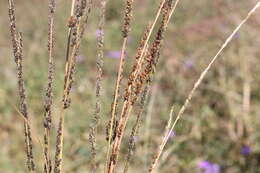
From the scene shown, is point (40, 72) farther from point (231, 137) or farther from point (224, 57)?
point (231, 137)

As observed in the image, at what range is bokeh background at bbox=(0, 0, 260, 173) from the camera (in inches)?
97.5

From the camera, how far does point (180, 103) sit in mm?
3016

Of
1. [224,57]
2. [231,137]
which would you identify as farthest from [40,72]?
[231,137]

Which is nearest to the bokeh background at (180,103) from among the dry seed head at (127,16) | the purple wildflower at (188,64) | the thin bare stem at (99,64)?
the purple wildflower at (188,64)

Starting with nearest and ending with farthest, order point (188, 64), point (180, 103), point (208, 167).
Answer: point (208, 167) < point (180, 103) < point (188, 64)

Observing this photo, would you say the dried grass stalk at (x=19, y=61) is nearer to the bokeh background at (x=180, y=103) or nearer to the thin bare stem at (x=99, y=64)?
the thin bare stem at (x=99, y=64)

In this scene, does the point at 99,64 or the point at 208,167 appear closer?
the point at 99,64

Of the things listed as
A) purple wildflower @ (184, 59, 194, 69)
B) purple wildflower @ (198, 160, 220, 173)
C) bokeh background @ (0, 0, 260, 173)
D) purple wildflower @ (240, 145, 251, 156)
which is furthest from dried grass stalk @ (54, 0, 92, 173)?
purple wildflower @ (184, 59, 194, 69)

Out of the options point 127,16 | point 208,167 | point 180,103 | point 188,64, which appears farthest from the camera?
point 188,64

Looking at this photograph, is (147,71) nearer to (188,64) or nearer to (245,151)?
(245,151)

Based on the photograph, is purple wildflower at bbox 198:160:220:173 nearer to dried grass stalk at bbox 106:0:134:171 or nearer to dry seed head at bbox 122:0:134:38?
dried grass stalk at bbox 106:0:134:171

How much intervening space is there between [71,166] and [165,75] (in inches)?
44.1

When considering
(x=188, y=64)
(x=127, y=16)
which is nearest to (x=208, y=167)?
(x=188, y=64)

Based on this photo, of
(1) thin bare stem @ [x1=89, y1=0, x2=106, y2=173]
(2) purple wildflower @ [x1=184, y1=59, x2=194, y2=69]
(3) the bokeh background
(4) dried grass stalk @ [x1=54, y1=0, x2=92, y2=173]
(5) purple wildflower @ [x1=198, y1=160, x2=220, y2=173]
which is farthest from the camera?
(2) purple wildflower @ [x1=184, y1=59, x2=194, y2=69]
